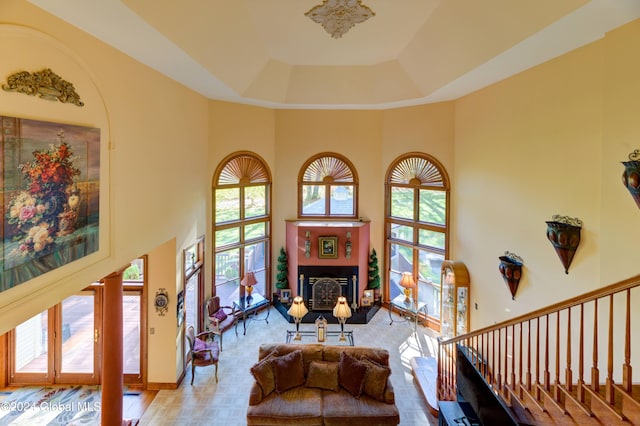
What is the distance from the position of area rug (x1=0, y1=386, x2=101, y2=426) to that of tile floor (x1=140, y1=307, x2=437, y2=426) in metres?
1.09

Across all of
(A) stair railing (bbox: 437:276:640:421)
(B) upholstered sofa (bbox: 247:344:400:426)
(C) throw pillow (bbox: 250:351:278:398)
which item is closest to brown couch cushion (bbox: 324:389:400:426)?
(B) upholstered sofa (bbox: 247:344:400:426)

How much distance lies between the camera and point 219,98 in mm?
8375

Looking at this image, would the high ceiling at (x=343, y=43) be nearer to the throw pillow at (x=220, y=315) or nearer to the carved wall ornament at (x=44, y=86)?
the carved wall ornament at (x=44, y=86)

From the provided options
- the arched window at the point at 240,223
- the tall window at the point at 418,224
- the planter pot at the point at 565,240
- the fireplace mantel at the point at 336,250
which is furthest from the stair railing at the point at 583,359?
the arched window at the point at 240,223

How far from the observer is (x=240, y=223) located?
9383 mm

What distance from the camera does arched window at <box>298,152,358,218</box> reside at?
10.0 m

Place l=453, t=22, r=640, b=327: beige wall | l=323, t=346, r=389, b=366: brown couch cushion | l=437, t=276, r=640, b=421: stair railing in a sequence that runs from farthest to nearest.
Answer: l=323, t=346, r=389, b=366: brown couch cushion, l=453, t=22, r=640, b=327: beige wall, l=437, t=276, r=640, b=421: stair railing

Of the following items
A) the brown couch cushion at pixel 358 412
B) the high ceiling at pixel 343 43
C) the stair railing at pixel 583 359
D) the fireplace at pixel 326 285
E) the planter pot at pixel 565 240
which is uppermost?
the high ceiling at pixel 343 43

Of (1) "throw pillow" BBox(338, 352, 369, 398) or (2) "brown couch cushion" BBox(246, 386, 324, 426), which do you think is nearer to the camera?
(2) "brown couch cushion" BBox(246, 386, 324, 426)

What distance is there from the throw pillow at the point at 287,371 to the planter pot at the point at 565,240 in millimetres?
4329

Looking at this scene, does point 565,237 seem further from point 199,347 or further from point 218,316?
point 218,316

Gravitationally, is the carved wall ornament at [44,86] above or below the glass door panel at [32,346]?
above

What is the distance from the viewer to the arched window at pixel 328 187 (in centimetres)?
1005

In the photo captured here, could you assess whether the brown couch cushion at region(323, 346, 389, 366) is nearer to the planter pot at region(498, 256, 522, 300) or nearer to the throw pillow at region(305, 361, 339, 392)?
the throw pillow at region(305, 361, 339, 392)
